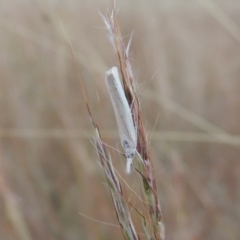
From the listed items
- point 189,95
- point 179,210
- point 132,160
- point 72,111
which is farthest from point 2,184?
point 189,95

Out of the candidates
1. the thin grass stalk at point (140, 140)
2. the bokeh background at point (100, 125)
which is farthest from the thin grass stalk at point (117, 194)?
the bokeh background at point (100, 125)

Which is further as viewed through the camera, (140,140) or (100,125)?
(100,125)

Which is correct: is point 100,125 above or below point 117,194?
below

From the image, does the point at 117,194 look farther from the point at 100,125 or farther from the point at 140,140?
the point at 100,125

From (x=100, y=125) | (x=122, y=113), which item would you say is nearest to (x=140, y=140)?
(x=122, y=113)

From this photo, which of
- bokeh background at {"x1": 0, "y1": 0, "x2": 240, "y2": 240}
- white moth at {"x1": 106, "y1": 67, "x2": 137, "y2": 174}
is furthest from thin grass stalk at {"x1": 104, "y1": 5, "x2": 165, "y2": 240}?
bokeh background at {"x1": 0, "y1": 0, "x2": 240, "y2": 240}

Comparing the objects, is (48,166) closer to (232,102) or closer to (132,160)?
(232,102)

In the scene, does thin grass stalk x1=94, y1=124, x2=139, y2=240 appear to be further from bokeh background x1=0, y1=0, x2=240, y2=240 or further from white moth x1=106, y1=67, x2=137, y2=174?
bokeh background x1=0, y1=0, x2=240, y2=240
